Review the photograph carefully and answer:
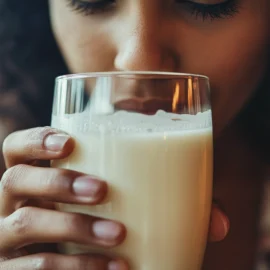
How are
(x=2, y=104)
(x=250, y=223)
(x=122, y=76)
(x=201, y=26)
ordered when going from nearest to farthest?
(x=122, y=76)
(x=201, y=26)
(x=250, y=223)
(x=2, y=104)

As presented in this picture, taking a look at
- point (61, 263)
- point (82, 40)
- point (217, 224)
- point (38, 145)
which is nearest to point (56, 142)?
point (38, 145)

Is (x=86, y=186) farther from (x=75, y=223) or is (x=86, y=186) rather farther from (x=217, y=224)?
(x=217, y=224)

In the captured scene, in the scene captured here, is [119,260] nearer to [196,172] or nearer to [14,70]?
[196,172]

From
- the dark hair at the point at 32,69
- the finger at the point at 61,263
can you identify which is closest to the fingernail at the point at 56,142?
the finger at the point at 61,263

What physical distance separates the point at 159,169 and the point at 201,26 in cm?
41

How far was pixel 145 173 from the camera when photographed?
0.46 meters

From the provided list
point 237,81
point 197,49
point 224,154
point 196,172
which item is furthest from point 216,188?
point 196,172

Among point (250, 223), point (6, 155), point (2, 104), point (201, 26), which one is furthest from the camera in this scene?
point (2, 104)

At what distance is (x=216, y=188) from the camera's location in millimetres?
1011

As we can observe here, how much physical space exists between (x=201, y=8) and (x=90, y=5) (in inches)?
8.6

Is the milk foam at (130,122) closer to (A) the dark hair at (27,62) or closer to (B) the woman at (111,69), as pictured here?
(B) the woman at (111,69)

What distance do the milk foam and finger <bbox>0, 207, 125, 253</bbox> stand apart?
106 mm

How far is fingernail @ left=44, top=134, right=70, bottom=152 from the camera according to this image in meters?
0.48

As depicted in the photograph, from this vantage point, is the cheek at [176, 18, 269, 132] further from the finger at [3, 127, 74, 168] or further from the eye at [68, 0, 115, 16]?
the finger at [3, 127, 74, 168]
